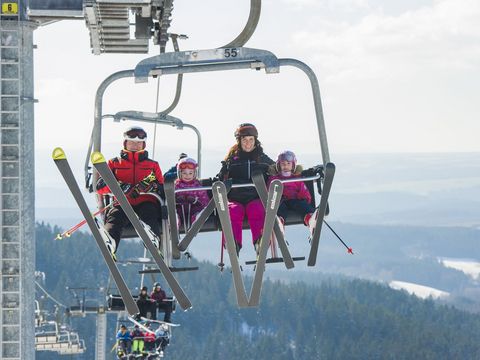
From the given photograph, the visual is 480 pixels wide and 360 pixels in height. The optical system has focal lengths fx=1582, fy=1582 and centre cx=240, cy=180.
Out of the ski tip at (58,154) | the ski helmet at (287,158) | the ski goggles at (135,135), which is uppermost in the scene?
the ski goggles at (135,135)

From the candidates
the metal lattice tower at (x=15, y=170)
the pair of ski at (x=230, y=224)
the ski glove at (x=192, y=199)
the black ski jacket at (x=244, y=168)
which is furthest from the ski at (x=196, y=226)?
the metal lattice tower at (x=15, y=170)

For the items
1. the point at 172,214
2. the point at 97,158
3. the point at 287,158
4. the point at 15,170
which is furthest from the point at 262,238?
the point at 15,170

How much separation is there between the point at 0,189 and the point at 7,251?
2.38ft

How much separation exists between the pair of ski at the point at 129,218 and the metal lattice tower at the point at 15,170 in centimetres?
460

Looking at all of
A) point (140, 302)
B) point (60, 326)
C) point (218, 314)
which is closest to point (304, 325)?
point (218, 314)

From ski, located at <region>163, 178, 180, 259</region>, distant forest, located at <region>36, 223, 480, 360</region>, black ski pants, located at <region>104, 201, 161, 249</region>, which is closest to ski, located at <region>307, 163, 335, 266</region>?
ski, located at <region>163, 178, 180, 259</region>

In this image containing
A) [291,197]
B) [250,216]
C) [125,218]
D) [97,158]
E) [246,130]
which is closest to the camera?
[97,158]

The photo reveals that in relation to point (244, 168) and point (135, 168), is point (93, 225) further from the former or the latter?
point (244, 168)

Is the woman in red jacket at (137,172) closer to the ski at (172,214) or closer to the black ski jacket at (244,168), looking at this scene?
the ski at (172,214)

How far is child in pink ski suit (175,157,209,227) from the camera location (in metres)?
14.9

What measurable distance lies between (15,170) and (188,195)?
3.22 metres

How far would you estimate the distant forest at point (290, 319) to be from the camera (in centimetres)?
12975

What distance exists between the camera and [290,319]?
14575 cm

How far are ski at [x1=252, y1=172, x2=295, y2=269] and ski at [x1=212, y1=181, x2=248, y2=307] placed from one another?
0.29m
